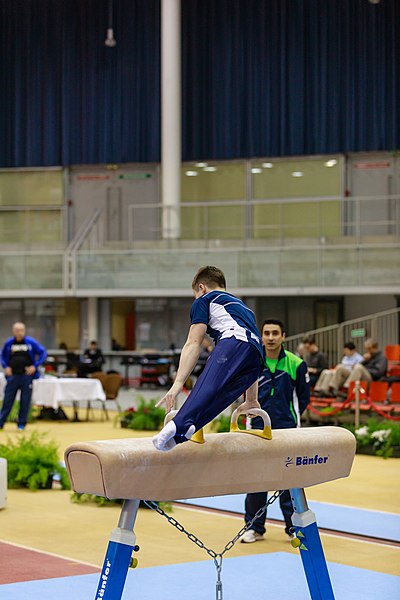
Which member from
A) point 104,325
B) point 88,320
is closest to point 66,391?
point 104,325

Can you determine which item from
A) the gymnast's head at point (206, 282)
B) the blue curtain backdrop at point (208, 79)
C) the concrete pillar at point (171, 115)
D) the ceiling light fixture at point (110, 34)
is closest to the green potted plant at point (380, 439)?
the gymnast's head at point (206, 282)

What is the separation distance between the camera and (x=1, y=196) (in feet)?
107

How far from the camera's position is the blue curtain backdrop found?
3028 cm

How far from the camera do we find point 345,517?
31.8 feet

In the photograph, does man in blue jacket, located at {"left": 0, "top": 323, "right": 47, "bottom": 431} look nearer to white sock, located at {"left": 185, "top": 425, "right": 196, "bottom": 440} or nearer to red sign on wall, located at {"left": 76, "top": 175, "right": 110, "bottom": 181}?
white sock, located at {"left": 185, "top": 425, "right": 196, "bottom": 440}

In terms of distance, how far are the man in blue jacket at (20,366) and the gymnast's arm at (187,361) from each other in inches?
478

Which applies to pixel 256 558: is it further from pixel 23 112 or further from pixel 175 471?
pixel 23 112

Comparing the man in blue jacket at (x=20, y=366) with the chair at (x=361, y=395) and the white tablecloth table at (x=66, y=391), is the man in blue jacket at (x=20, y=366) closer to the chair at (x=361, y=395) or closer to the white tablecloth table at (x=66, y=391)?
the white tablecloth table at (x=66, y=391)

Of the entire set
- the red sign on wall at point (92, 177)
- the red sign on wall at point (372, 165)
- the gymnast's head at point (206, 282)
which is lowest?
the gymnast's head at point (206, 282)

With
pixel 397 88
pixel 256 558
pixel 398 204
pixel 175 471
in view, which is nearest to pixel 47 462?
pixel 256 558

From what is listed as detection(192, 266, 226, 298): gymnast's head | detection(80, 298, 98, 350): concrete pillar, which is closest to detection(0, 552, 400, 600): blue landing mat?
detection(192, 266, 226, 298): gymnast's head

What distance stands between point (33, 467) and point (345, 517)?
11.3 ft

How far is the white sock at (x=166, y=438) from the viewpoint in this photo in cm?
526

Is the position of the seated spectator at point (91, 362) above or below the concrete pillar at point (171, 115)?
below
